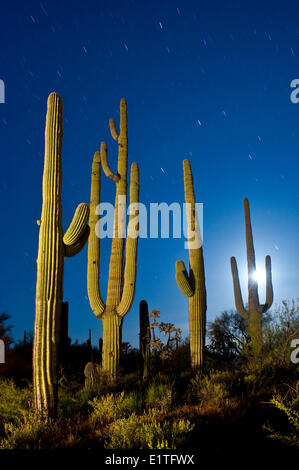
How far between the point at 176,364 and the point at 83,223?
271 inches

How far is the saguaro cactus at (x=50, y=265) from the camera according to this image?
7.58 metres

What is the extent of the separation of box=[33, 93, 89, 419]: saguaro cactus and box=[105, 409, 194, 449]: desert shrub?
1684mm

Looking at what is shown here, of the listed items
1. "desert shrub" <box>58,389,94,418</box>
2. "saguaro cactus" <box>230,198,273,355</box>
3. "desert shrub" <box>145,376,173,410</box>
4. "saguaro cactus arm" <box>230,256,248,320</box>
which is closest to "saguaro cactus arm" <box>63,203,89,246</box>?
"desert shrub" <box>58,389,94,418</box>

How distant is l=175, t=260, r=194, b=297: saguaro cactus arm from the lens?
37.4ft

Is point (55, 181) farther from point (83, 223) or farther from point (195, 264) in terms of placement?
point (195, 264)

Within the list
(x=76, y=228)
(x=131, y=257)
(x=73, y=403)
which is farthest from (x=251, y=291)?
(x=76, y=228)

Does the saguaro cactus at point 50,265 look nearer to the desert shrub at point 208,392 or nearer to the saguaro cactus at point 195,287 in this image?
the desert shrub at point 208,392

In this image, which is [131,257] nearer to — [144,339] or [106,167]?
[144,339]

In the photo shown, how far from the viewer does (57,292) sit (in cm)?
791

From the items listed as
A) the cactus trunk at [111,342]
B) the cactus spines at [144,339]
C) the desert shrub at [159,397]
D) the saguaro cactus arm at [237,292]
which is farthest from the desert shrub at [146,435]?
the saguaro cactus arm at [237,292]

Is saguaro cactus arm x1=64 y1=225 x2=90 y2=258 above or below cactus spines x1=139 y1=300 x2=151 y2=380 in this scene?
above

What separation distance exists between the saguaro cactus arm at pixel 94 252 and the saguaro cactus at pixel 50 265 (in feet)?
11.4

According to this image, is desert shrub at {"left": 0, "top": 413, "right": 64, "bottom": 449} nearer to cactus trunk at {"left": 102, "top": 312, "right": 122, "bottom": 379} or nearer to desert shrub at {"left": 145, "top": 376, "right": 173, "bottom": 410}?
desert shrub at {"left": 145, "top": 376, "right": 173, "bottom": 410}
